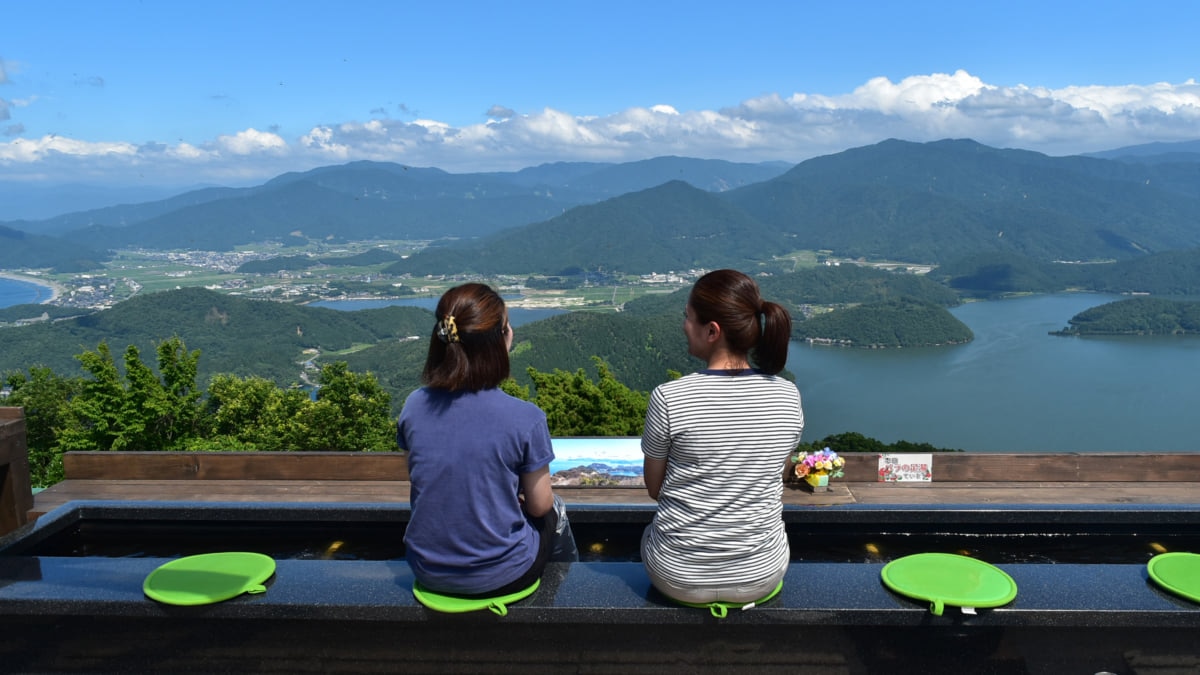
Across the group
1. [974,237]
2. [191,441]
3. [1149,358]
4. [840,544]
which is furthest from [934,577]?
[974,237]

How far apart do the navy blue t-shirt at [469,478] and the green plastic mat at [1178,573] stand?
1.54 metres

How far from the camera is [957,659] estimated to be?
189 centimetres

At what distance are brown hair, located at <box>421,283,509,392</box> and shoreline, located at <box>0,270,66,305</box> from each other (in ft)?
377

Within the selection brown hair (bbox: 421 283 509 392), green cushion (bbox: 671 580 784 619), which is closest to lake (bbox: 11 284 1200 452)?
green cushion (bbox: 671 580 784 619)

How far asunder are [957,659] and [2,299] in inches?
5099

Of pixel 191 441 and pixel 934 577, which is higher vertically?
pixel 934 577

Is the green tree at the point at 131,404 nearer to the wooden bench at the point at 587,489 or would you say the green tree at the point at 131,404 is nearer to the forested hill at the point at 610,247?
the wooden bench at the point at 587,489

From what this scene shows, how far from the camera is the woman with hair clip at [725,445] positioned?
1.82 metres

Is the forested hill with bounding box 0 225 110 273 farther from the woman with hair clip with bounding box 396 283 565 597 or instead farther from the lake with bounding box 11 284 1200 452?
the woman with hair clip with bounding box 396 283 565 597

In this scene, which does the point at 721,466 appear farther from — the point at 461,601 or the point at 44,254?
the point at 44,254

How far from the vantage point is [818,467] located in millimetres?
4824

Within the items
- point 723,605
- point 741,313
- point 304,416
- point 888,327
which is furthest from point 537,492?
point 888,327

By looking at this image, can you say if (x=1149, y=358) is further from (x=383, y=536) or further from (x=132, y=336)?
(x=132, y=336)

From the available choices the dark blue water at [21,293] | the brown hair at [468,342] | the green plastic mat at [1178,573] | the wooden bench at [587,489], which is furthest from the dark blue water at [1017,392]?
the dark blue water at [21,293]
